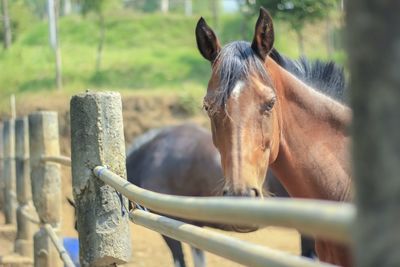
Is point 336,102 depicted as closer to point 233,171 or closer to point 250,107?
point 250,107

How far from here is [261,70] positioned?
322cm

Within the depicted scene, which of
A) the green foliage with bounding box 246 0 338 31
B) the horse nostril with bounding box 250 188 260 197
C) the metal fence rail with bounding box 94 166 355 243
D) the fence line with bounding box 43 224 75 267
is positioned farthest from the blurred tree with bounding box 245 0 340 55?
the metal fence rail with bounding box 94 166 355 243

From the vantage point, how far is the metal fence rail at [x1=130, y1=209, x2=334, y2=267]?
4.44 ft

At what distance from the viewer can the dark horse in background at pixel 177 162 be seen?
753 centimetres

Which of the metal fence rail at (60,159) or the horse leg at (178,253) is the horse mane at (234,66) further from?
the horse leg at (178,253)

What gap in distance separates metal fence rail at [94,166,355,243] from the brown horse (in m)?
1.05

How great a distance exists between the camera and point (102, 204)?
3.11 meters

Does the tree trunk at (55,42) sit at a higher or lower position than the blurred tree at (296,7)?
lower

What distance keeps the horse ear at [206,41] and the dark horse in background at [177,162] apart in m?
3.92

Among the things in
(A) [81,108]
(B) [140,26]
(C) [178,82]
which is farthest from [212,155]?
(B) [140,26]

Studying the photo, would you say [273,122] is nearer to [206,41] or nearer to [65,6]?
[206,41]

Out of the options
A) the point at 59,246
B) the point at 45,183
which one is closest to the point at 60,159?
the point at 59,246

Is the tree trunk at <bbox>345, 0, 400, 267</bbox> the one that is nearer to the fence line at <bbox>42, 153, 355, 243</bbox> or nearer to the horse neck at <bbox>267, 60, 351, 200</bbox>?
the fence line at <bbox>42, 153, 355, 243</bbox>

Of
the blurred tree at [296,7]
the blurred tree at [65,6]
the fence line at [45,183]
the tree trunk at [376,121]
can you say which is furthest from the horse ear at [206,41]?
the blurred tree at [65,6]
